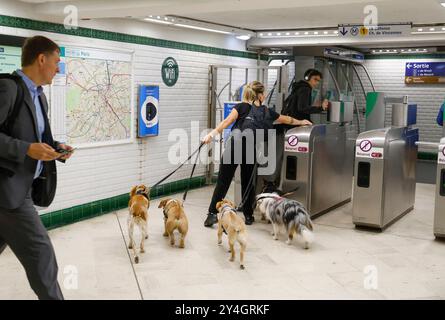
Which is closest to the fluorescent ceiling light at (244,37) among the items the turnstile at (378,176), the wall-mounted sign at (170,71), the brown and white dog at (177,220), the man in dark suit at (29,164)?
the wall-mounted sign at (170,71)

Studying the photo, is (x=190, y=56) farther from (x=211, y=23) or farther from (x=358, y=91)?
(x=358, y=91)

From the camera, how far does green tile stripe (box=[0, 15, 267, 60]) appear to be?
5.17 meters

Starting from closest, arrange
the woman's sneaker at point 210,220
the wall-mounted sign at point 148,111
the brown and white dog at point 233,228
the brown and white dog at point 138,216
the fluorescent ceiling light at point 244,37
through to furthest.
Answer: the brown and white dog at point 233,228, the brown and white dog at point 138,216, the woman's sneaker at point 210,220, the wall-mounted sign at point 148,111, the fluorescent ceiling light at point 244,37

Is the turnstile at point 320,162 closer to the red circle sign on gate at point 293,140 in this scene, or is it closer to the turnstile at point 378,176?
the red circle sign on gate at point 293,140

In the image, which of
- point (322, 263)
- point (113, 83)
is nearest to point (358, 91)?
point (113, 83)

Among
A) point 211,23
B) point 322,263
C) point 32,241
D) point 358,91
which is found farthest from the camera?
point 358,91

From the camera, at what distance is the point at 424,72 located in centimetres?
1062

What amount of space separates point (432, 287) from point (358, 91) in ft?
25.1

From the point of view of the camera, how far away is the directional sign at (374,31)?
291 inches

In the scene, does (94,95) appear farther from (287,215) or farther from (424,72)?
(424,72)

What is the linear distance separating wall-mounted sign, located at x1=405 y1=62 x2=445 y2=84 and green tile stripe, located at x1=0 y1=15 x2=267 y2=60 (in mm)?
3728

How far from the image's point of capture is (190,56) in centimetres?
793

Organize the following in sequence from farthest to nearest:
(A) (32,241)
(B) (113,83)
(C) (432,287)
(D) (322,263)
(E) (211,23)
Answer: (E) (211,23) < (B) (113,83) < (D) (322,263) < (C) (432,287) < (A) (32,241)

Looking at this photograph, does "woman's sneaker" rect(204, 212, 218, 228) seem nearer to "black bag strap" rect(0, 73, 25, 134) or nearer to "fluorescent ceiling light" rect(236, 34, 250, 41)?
"black bag strap" rect(0, 73, 25, 134)
